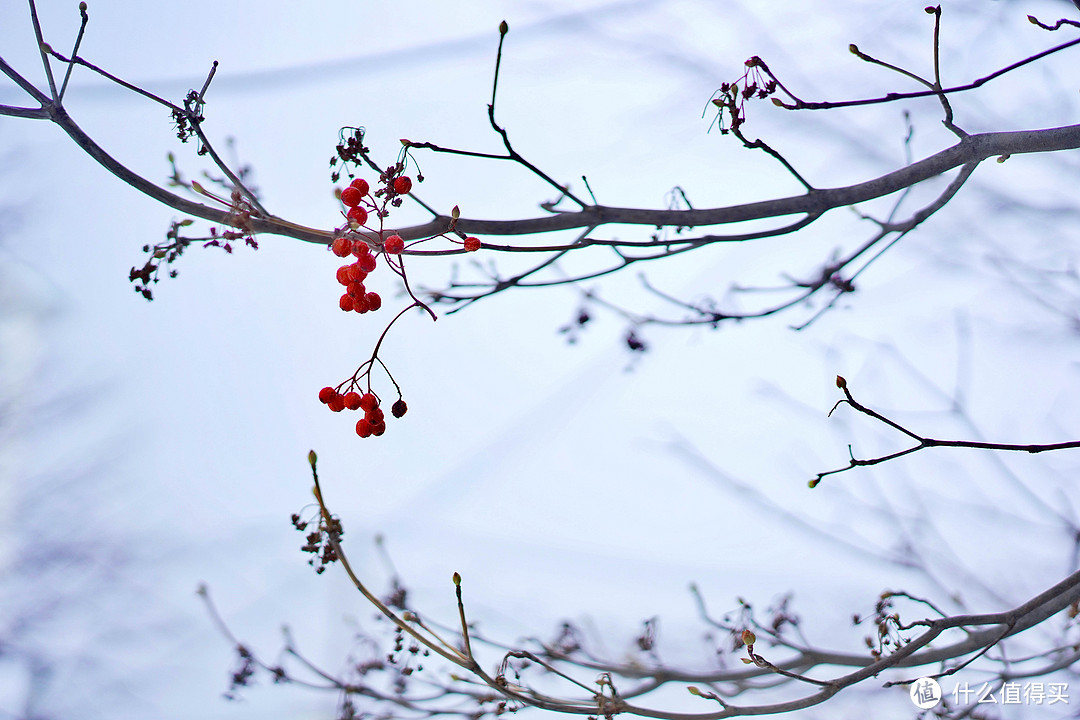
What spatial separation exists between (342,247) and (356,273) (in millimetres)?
27

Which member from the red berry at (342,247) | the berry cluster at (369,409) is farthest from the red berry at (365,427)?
the red berry at (342,247)

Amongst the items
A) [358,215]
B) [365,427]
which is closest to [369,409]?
[365,427]

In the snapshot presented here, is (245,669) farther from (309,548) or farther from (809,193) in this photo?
(809,193)

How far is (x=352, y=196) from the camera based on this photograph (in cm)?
44

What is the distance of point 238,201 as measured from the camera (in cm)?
45

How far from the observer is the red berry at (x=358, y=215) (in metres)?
Result: 0.44

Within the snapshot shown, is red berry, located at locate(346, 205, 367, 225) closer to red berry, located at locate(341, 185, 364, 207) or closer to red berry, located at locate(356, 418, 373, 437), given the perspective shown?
red berry, located at locate(341, 185, 364, 207)

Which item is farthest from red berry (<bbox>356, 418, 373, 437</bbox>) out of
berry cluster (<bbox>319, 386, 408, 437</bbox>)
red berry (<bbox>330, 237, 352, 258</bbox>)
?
red berry (<bbox>330, 237, 352, 258</bbox>)

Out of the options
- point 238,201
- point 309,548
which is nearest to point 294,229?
point 238,201

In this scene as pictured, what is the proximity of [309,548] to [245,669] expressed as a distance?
345mm

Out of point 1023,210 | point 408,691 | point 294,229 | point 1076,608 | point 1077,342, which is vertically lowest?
point 1076,608

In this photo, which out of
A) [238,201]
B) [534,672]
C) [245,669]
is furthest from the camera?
[534,672]

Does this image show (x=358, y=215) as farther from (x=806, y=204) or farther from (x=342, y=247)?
(x=806, y=204)

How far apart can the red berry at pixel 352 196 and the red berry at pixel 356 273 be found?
0.04 metres
